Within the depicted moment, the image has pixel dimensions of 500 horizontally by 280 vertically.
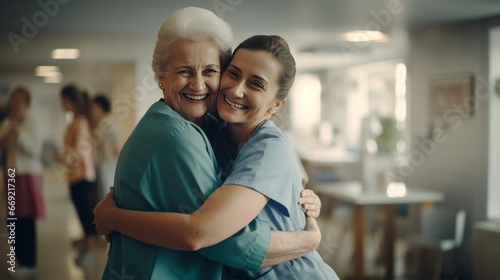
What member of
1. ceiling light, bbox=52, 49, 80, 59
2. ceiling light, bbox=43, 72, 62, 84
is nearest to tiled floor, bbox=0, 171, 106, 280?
ceiling light, bbox=43, 72, 62, 84

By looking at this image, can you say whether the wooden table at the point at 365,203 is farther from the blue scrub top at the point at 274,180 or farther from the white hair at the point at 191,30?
the white hair at the point at 191,30

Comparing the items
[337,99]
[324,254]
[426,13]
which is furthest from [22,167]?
[337,99]

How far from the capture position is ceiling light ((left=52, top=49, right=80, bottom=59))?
570 centimetres

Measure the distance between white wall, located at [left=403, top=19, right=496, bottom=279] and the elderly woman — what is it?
12.8 feet

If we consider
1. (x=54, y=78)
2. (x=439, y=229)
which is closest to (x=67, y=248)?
(x=54, y=78)

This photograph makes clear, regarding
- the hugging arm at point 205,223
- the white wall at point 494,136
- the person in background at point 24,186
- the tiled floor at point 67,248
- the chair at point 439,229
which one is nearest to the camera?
the hugging arm at point 205,223

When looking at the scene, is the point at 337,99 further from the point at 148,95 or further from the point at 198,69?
the point at 198,69

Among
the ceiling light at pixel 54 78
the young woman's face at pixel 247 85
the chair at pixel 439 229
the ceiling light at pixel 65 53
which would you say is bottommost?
the chair at pixel 439 229

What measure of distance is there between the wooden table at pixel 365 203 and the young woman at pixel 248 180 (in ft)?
9.54

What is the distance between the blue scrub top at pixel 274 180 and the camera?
3.58 ft

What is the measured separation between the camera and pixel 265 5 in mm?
3971

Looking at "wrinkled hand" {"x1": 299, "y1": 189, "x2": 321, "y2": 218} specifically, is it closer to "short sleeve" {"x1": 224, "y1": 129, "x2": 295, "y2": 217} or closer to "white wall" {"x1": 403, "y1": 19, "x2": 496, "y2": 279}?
"short sleeve" {"x1": 224, "y1": 129, "x2": 295, "y2": 217}

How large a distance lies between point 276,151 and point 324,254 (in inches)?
155

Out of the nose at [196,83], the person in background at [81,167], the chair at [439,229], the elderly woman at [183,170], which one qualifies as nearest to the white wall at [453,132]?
the chair at [439,229]
